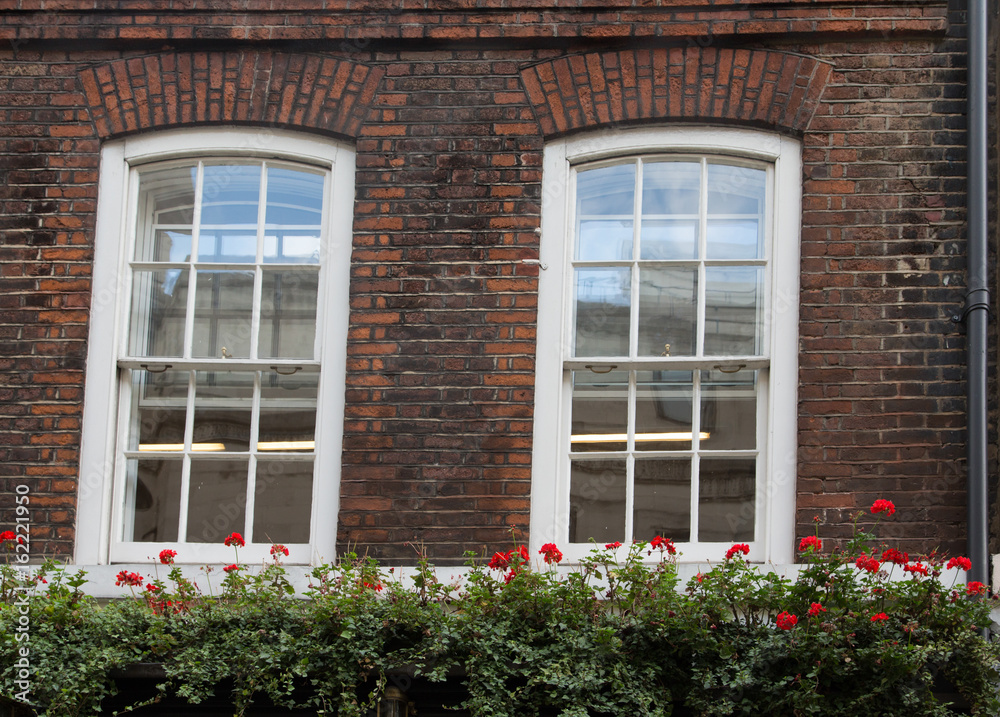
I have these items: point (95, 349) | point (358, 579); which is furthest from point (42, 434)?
point (358, 579)

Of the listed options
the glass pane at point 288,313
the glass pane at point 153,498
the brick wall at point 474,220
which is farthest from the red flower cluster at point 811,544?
the glass pane at point 153,498

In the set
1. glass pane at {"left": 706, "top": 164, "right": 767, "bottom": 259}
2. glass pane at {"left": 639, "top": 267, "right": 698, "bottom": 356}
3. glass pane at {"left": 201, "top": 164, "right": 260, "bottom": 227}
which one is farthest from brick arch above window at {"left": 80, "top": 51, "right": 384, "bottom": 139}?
glass pane at {"left": 706, "top": 164, "right": 767, "bottom": 259}

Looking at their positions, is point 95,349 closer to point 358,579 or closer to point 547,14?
point 358,579

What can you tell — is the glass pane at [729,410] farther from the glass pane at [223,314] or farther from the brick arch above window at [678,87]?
the glass pane at [223,314]

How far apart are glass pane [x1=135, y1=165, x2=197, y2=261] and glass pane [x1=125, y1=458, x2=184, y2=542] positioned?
3.97 feet

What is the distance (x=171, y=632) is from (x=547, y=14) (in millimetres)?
3997

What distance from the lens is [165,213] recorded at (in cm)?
770

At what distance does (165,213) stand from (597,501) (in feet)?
9.89

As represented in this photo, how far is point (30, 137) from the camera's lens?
765cm

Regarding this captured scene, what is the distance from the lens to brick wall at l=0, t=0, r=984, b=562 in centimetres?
702

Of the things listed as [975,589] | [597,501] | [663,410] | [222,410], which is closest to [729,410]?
[663,410]

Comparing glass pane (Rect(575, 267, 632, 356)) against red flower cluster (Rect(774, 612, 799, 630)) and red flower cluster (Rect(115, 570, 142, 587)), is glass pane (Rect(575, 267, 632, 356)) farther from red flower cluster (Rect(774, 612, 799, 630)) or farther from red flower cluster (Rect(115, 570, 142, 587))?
red flower cluster (Rect(115, 570, 142, 587))

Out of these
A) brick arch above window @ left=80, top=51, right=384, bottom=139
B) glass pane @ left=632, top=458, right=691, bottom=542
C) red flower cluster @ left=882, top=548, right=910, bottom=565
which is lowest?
red flower cluster @ left=882, top=548, right=910, bottom=565

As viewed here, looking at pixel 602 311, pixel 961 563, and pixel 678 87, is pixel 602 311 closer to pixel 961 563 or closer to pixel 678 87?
pixel 678 87
